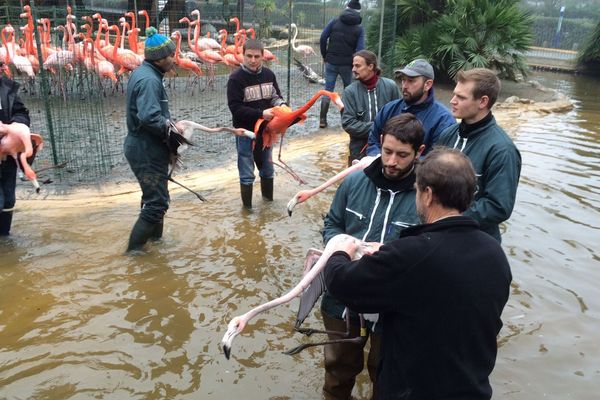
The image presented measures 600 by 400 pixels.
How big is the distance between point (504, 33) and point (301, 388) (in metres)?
13.5

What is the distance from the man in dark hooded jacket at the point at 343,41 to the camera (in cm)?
920

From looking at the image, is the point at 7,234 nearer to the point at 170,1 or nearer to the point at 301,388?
the point at 301,388

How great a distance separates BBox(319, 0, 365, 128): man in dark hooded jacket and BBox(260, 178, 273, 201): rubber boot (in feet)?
12.5

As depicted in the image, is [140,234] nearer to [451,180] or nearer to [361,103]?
[361,103]

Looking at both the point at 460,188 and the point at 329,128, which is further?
the point at 329,128

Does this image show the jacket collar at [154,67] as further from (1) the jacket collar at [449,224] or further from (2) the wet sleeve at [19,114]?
(1) the jacket collar at [449,224]

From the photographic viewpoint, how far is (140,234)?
482 cm

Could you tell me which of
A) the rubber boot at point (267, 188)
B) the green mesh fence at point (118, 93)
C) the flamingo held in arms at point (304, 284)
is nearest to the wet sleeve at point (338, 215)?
the flamingo held in arms at point (304, 284)

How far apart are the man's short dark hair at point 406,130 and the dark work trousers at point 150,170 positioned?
8.37 ft

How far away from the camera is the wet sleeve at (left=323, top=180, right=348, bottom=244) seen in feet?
9.23

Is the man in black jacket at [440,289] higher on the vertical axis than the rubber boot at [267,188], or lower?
higher

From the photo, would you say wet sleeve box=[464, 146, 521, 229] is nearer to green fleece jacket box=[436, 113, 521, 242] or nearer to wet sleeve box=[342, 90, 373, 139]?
green fleece jacket box=[436, 113, 521, 242]

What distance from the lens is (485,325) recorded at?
1808mm

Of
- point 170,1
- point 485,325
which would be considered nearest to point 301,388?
point 485,325
